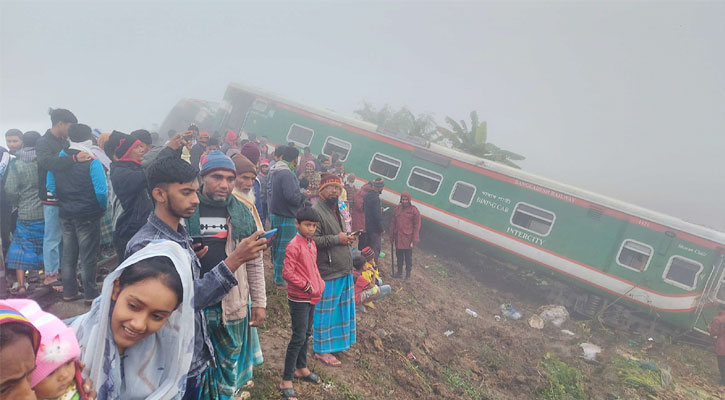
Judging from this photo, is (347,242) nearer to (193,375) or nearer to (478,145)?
(193,375)

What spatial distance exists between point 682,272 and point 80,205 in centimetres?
1115

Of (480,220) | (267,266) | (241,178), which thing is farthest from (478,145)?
(241,178)

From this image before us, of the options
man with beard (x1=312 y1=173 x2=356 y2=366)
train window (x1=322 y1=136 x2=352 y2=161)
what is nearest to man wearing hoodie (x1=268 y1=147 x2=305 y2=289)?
man with beard (x1=312 y1=173 x2=356 y2=366)

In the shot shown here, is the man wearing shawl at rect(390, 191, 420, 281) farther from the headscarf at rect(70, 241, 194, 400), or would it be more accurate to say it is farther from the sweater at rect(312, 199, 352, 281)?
the headscarf at rect(70, 241, 194, 400)

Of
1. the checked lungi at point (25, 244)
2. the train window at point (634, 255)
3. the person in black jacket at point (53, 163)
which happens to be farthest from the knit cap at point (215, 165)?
the train window at point (634, 255)

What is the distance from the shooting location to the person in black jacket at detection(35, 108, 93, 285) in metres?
3.62

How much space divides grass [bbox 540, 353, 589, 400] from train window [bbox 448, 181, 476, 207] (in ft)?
14.9

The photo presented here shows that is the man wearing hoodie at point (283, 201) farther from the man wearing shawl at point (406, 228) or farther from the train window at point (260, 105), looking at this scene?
the train window at point (260, 105)

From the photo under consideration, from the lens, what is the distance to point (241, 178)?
3309 mm

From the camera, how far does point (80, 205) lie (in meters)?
3.73

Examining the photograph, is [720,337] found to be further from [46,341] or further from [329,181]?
[46,341]

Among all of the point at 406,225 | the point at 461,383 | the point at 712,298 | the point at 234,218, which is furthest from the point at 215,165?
the point at 712,298

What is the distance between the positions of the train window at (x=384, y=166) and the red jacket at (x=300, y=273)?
25.2 ft

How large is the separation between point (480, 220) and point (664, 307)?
4.44m
